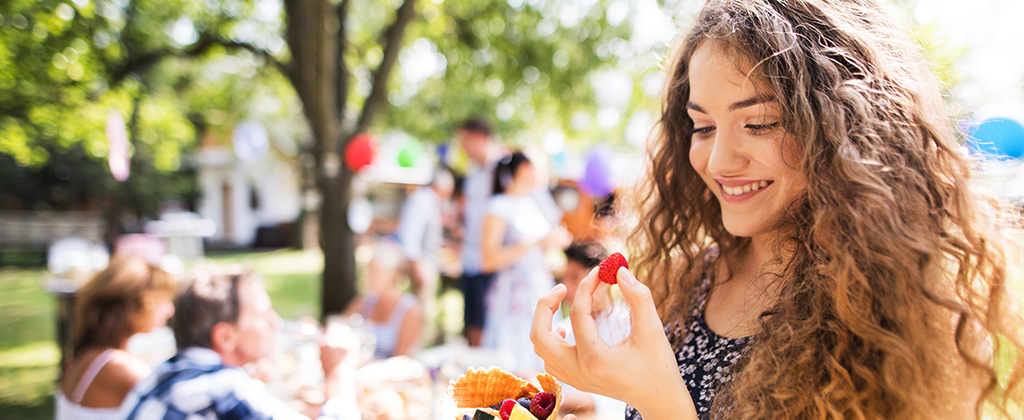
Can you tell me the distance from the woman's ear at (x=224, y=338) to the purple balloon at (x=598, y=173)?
5070mm

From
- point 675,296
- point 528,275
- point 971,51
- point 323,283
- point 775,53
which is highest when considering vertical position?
point 971,51

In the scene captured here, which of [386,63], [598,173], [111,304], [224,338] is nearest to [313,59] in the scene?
[386,63]

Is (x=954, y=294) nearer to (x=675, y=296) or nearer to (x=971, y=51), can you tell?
(x=675, y=296)

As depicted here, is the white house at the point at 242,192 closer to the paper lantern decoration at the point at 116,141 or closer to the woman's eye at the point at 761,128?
the paper lantern decoration at the point at 116,141

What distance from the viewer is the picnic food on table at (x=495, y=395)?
3.37ft

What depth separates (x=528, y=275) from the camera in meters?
3.89

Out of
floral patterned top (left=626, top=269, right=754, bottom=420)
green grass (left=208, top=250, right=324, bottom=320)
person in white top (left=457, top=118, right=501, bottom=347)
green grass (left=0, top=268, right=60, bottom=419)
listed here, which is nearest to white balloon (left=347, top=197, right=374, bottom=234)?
green grass (left=208, top=250, right=324, bottom=320)

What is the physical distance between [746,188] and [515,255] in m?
2.75

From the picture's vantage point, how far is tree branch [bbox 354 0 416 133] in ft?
21.1

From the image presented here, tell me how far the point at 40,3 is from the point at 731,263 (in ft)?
20.9

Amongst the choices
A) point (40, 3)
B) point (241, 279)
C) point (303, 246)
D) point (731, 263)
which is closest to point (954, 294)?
point (731, 263)

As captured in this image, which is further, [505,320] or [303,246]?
[303,246]

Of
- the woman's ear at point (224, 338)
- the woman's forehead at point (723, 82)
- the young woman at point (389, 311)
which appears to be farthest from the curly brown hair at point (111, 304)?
the woman's forehead at point (723, 82)

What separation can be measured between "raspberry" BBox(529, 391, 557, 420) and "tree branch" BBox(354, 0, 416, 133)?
5.93 metres
